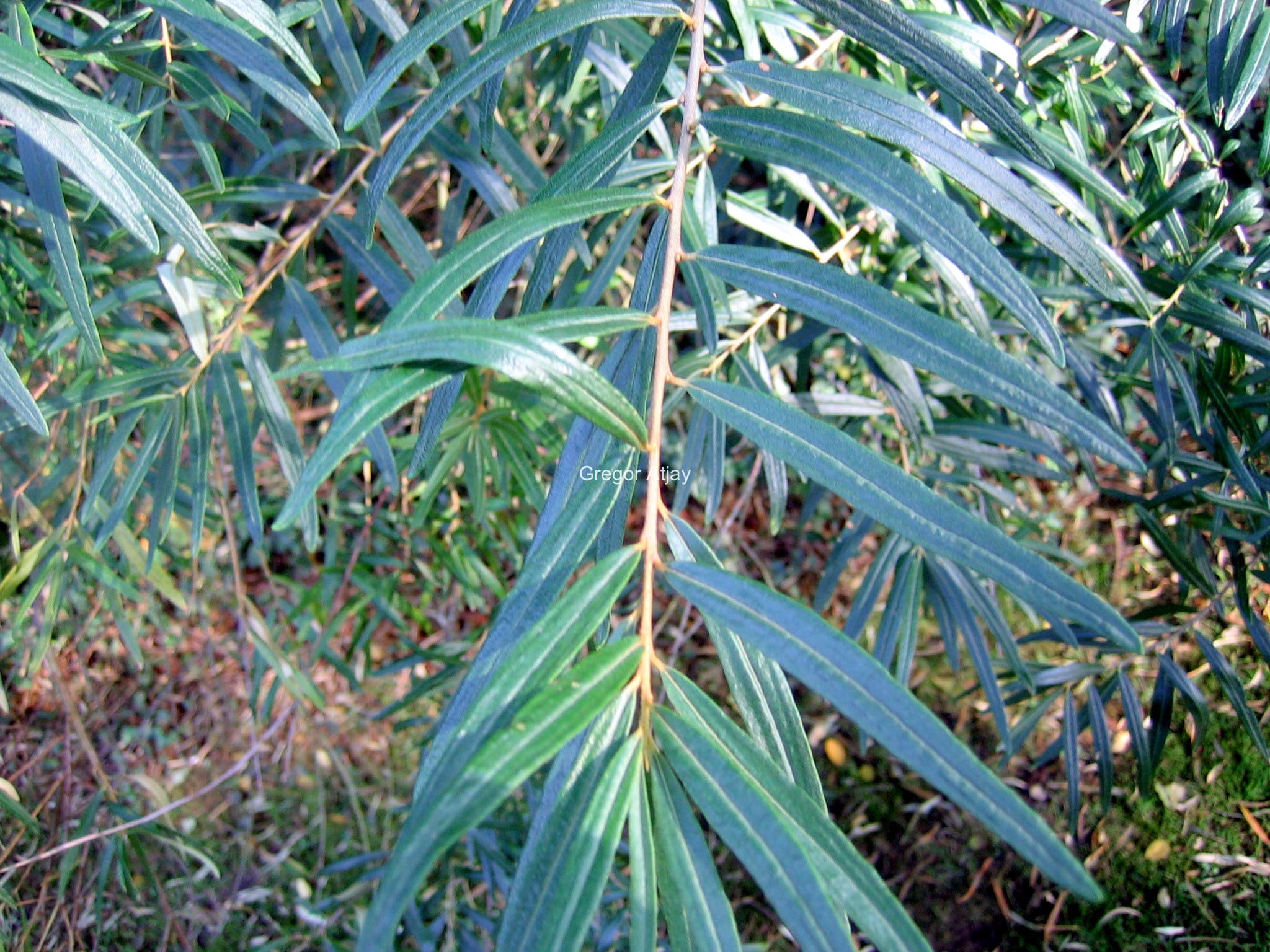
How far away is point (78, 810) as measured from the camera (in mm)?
1592

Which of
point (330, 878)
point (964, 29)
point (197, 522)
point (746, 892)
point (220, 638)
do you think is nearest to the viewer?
point (964, 29)

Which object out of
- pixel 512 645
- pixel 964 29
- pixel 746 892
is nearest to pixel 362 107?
pixel 512 645

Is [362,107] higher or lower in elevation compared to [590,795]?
higher

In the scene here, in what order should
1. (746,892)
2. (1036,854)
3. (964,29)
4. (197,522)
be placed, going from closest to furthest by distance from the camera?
(1036,854) → (964,29) → (197,522) → (746,892)

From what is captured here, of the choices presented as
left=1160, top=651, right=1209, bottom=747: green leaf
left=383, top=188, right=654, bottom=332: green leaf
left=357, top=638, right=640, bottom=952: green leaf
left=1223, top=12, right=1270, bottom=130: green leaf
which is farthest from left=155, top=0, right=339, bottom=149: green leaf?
left=1160, top=651, right=1209, bottom=747: green leaf

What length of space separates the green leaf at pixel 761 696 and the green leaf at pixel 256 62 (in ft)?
1.32

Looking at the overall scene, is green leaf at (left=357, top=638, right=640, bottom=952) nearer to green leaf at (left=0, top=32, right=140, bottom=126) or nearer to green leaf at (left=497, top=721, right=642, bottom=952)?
green leaf at (left=497, top=721, right=642, bottom=952)

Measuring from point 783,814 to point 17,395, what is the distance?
59cm

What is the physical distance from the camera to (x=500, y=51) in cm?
59

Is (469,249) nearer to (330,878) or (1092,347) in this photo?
(1092,347)

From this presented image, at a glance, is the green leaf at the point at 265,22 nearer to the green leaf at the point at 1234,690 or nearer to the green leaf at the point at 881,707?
the green leaf at the point at 881,707

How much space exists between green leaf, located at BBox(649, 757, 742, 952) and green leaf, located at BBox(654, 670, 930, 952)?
2 centimetres

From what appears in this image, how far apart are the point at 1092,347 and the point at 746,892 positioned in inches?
45.1

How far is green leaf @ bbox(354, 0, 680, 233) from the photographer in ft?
1.89
